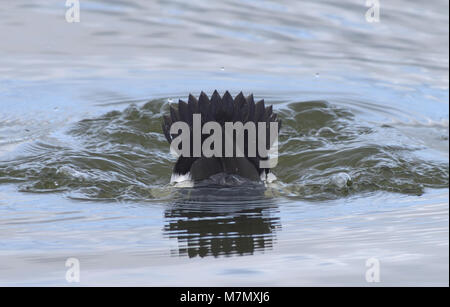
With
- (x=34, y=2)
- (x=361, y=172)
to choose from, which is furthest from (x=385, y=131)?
(x=34, y=2)

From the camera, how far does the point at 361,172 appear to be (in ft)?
25.4

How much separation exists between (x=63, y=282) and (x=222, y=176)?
2266mm

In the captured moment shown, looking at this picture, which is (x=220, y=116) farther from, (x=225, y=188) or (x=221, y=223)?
(x=221, y=223)

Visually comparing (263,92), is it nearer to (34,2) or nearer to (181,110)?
(181,110)

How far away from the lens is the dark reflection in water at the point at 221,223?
5766 millimetres

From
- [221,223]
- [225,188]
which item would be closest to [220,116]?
[225,188]

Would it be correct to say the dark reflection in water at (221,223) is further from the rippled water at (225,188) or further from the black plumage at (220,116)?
the black plumage at (220,116)

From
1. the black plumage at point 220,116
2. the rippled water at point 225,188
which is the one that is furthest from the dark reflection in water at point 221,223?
the black plumage at point 220,116

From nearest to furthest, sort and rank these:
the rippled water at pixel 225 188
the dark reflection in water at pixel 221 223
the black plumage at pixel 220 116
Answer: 1. the rippled water at pixel 225 188
2. the dark reflection in water at pixel 221 223
3. the black plumage at pixel 220 116

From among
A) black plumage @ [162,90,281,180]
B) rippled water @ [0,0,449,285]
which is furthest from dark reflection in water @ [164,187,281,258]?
black plumage @ [162,90,281,180]

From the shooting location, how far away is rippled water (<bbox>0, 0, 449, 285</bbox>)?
557cm

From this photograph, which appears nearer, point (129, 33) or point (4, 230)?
point (4, 230)

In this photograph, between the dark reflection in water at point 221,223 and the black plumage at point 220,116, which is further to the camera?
the black plumage at point 220,116

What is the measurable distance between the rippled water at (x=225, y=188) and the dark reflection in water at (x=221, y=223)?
0.02m
